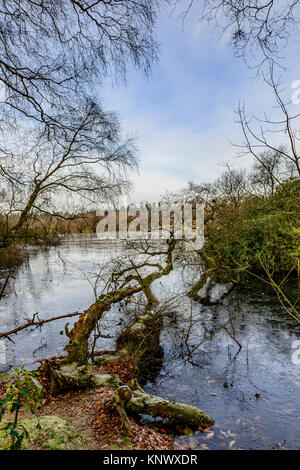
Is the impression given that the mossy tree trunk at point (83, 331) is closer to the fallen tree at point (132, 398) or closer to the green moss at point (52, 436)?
the fallen tree at point (132, 398)

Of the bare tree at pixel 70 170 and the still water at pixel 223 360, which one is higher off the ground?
the bare tree at pixel 70 170

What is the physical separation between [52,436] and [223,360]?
4839 mm

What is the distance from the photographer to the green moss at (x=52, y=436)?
2982 mm

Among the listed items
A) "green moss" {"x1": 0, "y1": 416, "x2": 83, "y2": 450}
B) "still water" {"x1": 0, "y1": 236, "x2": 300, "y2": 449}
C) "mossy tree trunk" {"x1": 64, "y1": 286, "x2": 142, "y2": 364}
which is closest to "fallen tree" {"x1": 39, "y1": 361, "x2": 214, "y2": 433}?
"still water" {"x1": 0, "y1": 236, "x2": 300, "y2": 449}

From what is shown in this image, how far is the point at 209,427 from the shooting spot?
14.8ft

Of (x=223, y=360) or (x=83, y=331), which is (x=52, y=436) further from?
(x=223, y=360)

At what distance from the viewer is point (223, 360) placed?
6961 millimetres

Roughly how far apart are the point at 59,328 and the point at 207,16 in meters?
9.17

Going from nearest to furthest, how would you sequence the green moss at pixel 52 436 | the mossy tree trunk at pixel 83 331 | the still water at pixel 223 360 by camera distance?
the green moss at pixel 52 436 < the still water at pixel 223 360 < the mossy tree trunk at pixel 83 331

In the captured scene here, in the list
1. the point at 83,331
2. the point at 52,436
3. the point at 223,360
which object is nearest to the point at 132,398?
the point at 52,436

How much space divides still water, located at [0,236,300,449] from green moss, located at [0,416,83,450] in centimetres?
159

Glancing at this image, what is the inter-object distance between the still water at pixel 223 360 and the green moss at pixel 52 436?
1.59 m

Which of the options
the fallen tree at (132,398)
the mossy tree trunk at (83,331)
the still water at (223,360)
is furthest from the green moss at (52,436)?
the mossy tree trunk at (83,331)

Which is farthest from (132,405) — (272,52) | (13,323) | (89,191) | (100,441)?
(13,323)
